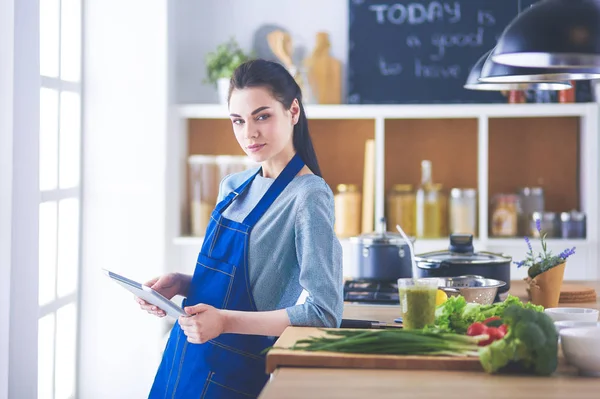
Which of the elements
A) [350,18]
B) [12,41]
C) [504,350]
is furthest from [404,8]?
[504,350]

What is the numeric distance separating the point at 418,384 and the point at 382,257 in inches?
59.7

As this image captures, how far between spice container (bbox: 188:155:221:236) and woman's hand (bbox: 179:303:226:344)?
232cm

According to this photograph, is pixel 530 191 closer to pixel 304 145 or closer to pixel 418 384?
pixel 304 145

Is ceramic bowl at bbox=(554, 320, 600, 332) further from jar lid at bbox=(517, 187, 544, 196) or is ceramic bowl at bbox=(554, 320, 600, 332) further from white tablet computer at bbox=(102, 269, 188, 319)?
jar lid at bbox=(517, 187, 544, 196)

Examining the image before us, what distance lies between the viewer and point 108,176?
407 centimetres

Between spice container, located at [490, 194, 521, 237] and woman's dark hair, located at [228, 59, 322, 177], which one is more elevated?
woman's dark hair, located at [228, 59, 322, 177]

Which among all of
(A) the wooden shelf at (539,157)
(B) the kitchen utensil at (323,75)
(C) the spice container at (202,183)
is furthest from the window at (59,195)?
(A) the wooden shelf at (539,157)

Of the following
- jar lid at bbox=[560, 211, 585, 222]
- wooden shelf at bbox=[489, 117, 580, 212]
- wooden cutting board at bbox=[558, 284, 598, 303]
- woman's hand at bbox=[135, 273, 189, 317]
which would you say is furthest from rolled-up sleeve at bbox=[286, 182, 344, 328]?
wooden shelf at bbox=[489, 117, 580, 212]

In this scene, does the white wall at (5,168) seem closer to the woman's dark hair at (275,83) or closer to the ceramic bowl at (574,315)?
the woman's dark hair at (275,83)

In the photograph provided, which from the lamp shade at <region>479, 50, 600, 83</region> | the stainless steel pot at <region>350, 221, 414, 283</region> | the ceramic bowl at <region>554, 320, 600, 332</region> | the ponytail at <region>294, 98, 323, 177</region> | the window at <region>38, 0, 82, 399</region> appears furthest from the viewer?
the window at <region>38, 0, 82, 399</region>

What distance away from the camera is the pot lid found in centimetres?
294

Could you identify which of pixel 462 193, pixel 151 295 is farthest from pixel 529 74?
pixel 462 193

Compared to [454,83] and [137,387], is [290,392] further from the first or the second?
[454,83]

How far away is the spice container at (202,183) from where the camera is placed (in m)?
4.40
